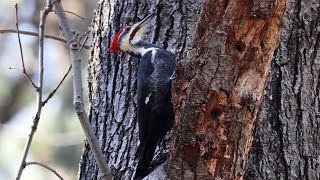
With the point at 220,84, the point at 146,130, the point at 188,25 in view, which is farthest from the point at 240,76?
the point at 188,25

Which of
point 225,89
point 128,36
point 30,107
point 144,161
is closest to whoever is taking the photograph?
point 225,89

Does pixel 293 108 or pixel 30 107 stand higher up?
pixel 30 107

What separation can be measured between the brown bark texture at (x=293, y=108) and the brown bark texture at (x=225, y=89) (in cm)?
37

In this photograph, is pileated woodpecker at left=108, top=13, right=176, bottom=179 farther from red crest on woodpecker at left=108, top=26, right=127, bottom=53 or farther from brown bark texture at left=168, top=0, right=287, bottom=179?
brown bark texture at left=168, top=0, right=287, bottom=179

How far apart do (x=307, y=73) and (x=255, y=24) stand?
49 centimetres

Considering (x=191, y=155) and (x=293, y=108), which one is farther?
(x=293, y=108)

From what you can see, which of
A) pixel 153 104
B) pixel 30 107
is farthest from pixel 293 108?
pixel 30 107

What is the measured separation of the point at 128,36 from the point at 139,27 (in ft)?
0.16

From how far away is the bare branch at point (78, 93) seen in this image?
1842 millimetres

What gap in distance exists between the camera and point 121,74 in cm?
249

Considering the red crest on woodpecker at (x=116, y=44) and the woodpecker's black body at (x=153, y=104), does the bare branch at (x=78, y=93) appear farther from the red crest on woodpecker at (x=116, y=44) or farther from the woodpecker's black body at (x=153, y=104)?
the red crest on woodpecker at (x=116, y=44)

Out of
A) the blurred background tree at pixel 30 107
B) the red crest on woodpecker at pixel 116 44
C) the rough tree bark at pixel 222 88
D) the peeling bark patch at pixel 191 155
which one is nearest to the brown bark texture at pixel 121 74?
the rough tree bark at pixel 222 88

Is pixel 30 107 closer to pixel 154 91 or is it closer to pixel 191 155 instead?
pixel 154 91

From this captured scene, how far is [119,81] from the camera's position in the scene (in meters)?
Answer: 2.48
